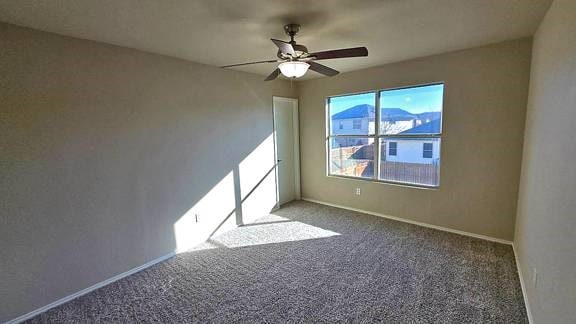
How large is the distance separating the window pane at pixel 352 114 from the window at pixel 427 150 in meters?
0.83

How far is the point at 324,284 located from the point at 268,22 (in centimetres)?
244

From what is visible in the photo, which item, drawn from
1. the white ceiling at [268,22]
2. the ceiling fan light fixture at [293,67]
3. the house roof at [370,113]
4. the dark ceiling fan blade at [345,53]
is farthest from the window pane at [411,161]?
the ceiling fan light fixture at [293,67]

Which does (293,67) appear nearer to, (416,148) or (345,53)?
(345,53)

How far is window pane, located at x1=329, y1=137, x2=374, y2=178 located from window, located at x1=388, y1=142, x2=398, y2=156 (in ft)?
0.93

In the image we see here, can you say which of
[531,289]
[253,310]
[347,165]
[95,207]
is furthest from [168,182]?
[531,289]

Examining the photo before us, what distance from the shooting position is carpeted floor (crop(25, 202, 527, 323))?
2.01 m

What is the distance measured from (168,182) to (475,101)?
386 centimetres

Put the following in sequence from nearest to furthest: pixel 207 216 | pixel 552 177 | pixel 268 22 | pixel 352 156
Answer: pixel 552 177, pixel 268 22, pixel 207 216, pixel 352 156

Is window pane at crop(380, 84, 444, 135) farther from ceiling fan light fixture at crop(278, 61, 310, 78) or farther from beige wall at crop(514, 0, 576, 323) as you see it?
ceiling fan light fixture at crop(278, 61, 310, 78)

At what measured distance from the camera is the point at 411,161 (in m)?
3.69

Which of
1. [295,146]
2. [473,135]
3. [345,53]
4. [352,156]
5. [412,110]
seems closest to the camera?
[345,53]

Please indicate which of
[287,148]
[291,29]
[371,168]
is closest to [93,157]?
[291,29]

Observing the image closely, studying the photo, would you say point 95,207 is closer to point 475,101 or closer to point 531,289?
point 531,289

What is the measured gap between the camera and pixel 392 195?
12.8ft
